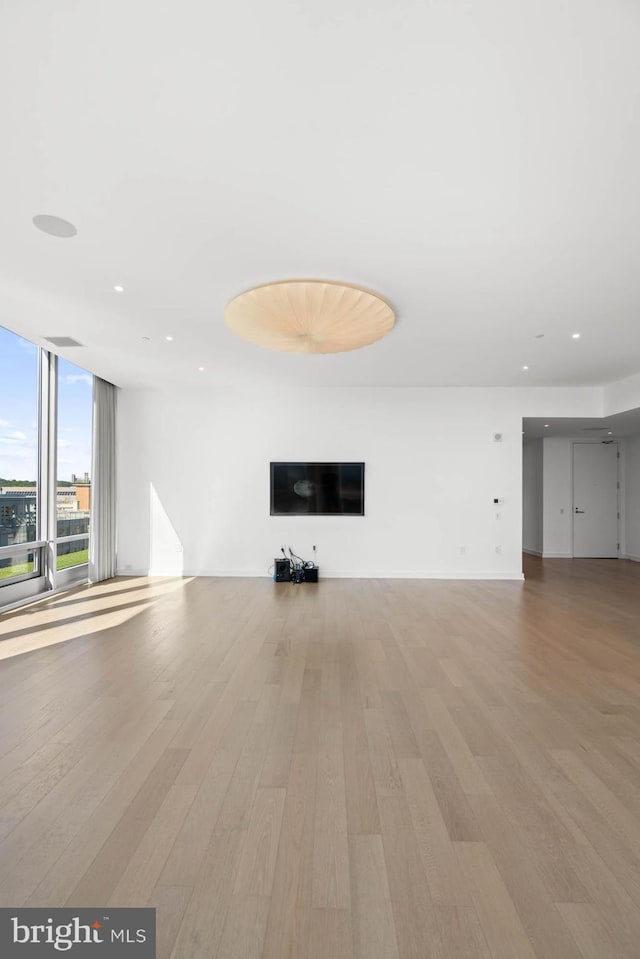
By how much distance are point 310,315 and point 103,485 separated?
4746 millimetres

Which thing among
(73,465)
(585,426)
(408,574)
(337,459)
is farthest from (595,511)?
(73,465)

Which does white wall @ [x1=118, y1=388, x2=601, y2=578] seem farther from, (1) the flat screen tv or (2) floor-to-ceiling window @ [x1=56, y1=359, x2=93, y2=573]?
(2) floor-to-ceiling window @ [x1=56, y1=359, x2=93, y2=573]

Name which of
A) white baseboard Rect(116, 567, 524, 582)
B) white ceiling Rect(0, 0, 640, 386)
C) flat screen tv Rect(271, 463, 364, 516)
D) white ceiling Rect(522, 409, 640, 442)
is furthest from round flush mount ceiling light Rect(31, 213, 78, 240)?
white ceiling Rect(522, 409, 640, 442)

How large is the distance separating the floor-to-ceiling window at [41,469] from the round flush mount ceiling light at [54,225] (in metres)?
2.92

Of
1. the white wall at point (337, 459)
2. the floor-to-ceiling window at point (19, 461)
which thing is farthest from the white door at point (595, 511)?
the floor-to-ceiling window at point (19, 461)

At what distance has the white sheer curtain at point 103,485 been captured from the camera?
22.4ft

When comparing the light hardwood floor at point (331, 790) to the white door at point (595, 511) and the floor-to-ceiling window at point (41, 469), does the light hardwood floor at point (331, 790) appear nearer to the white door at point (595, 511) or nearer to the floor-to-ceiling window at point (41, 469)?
the floor-to-ceiling window at point (41, 469)

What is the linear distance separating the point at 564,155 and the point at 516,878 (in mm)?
3049

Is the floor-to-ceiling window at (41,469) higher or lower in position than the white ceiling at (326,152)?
lower

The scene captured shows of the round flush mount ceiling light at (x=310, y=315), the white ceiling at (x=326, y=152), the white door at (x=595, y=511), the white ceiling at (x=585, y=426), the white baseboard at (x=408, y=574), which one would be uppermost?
the white ceiling at (x=326, y=152)

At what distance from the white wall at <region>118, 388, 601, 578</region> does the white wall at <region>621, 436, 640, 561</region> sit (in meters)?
3.18

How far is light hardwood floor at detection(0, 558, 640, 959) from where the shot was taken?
142 cm

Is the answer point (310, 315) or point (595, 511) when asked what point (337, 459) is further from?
point (595, 511)

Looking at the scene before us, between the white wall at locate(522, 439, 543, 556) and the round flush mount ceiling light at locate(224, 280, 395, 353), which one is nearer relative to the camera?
the round flush mount ceiling light at locate(224, 280, 395, 353)
